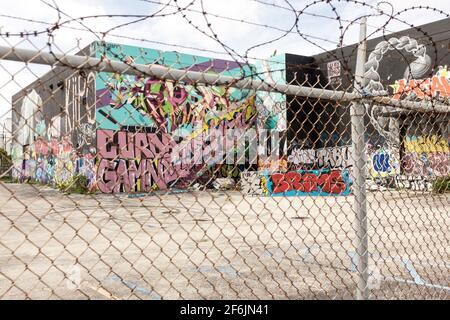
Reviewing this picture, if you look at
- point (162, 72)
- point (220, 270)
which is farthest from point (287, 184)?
point (162, 72)

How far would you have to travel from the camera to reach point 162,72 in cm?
220

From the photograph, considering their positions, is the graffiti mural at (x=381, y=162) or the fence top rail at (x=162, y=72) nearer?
the fence top rail at (x=162, y=72)

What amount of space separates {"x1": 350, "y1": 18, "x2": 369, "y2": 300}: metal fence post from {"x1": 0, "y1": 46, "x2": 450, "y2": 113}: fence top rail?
11cm

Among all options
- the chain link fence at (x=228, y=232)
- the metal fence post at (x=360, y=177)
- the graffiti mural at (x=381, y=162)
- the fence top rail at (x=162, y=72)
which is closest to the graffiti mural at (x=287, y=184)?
the graffiti mural at (x=381, y=162)

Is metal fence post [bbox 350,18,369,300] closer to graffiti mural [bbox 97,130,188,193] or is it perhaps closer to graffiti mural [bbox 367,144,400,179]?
graffiti mural [bbox 97,130,188,193]

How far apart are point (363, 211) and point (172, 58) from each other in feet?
67.9

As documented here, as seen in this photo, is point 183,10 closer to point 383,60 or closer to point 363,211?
point 363,211

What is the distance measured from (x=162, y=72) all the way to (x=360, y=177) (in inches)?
61.6

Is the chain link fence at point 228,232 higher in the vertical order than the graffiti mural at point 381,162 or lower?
higher

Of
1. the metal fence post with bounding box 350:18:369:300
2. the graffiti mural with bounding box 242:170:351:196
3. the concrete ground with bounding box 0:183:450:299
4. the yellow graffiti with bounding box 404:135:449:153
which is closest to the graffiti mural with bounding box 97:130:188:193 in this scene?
the graffiti mural with bounding box 242:170:351:196

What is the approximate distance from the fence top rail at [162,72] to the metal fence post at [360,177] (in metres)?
0.11

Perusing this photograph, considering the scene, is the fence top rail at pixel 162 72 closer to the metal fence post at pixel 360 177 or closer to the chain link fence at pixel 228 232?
the chain link fence at pixel 228 232

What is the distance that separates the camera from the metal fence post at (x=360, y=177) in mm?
2918
